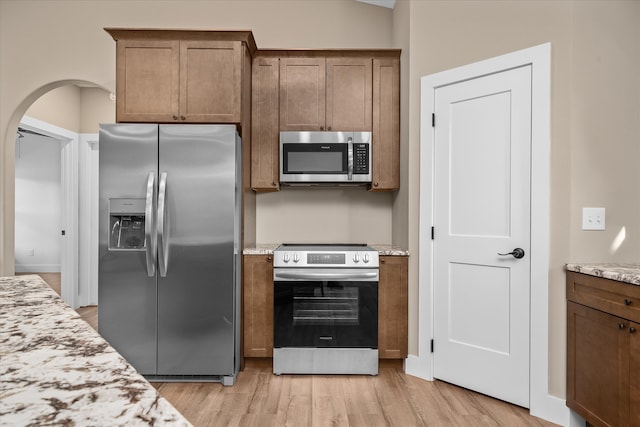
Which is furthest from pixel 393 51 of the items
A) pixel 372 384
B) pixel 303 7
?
pixel 372 384

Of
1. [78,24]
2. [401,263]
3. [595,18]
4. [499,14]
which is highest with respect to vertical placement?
[78,24]

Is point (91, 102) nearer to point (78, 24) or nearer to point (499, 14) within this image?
point (78, 24)

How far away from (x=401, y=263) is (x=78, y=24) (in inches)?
135

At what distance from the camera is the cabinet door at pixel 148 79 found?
283 centimetres

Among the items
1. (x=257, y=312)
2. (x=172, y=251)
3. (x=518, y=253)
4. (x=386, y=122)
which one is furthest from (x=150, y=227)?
(x=518, y=253)

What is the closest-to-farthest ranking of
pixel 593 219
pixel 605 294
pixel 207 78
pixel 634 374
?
pixel 634 374, pixel 605 294, pixel 593 219, pixel 207 78

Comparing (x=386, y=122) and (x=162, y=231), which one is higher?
(x=386, y=122)

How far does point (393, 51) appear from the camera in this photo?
316 centimetres

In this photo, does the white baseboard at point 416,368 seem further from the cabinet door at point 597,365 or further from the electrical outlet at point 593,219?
the electrical outlet at point 593,219

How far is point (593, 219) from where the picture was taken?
2.21m

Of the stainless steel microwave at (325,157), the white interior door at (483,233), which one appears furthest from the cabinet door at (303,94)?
the white interior door at (483,233)

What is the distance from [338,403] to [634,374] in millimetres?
1533

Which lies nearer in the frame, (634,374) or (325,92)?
(634,374)

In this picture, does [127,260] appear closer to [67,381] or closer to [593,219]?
[67,381]
